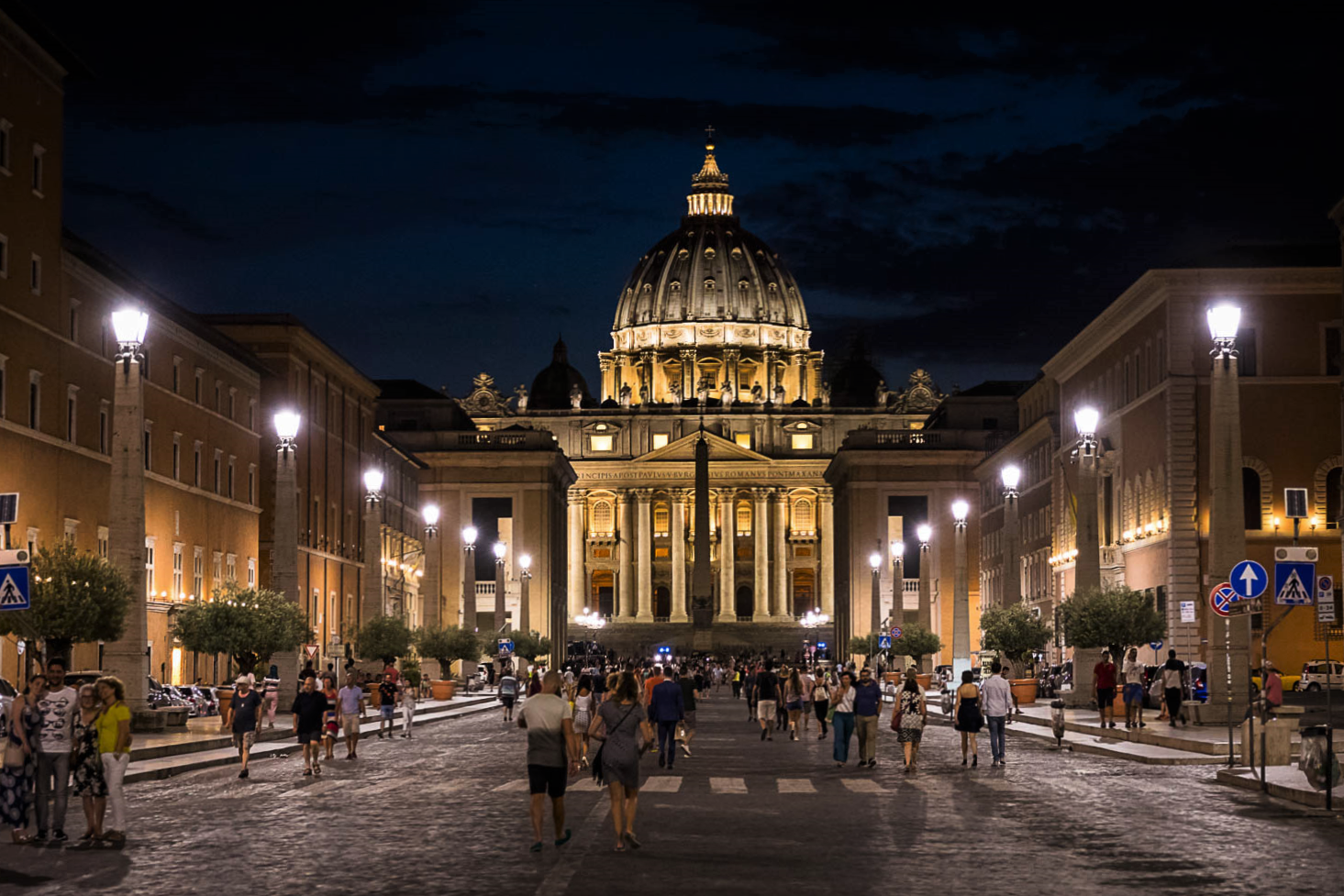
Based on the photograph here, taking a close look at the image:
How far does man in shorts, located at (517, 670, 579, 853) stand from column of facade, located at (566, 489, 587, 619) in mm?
168976

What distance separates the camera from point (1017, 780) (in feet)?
94.7

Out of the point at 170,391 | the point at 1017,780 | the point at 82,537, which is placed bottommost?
the point at 1017,780

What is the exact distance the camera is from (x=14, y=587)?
23.5m

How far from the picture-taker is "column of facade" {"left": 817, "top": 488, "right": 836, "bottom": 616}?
18962cm

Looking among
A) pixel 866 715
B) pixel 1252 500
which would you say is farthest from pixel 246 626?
pixel 1252 500

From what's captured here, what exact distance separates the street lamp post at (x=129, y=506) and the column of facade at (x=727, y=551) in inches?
6010

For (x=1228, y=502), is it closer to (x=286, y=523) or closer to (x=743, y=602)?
(x=286, y=523)

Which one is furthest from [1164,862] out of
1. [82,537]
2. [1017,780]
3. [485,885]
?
[82,537]

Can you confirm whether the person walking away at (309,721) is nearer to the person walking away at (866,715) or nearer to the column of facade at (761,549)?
the person walking away at (866,715)

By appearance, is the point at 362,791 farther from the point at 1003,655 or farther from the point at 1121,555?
the point at 1121,555

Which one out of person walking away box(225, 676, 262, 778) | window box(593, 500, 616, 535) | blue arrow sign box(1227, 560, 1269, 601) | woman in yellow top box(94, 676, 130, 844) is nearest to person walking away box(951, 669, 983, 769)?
blue arrow sign box(1227, 560, 1269, 601)

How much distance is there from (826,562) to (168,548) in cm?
13014

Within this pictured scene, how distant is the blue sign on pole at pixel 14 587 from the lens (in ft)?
76.6

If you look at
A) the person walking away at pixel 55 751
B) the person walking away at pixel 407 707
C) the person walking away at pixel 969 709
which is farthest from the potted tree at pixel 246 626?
the person walking away at pixel 55 751
